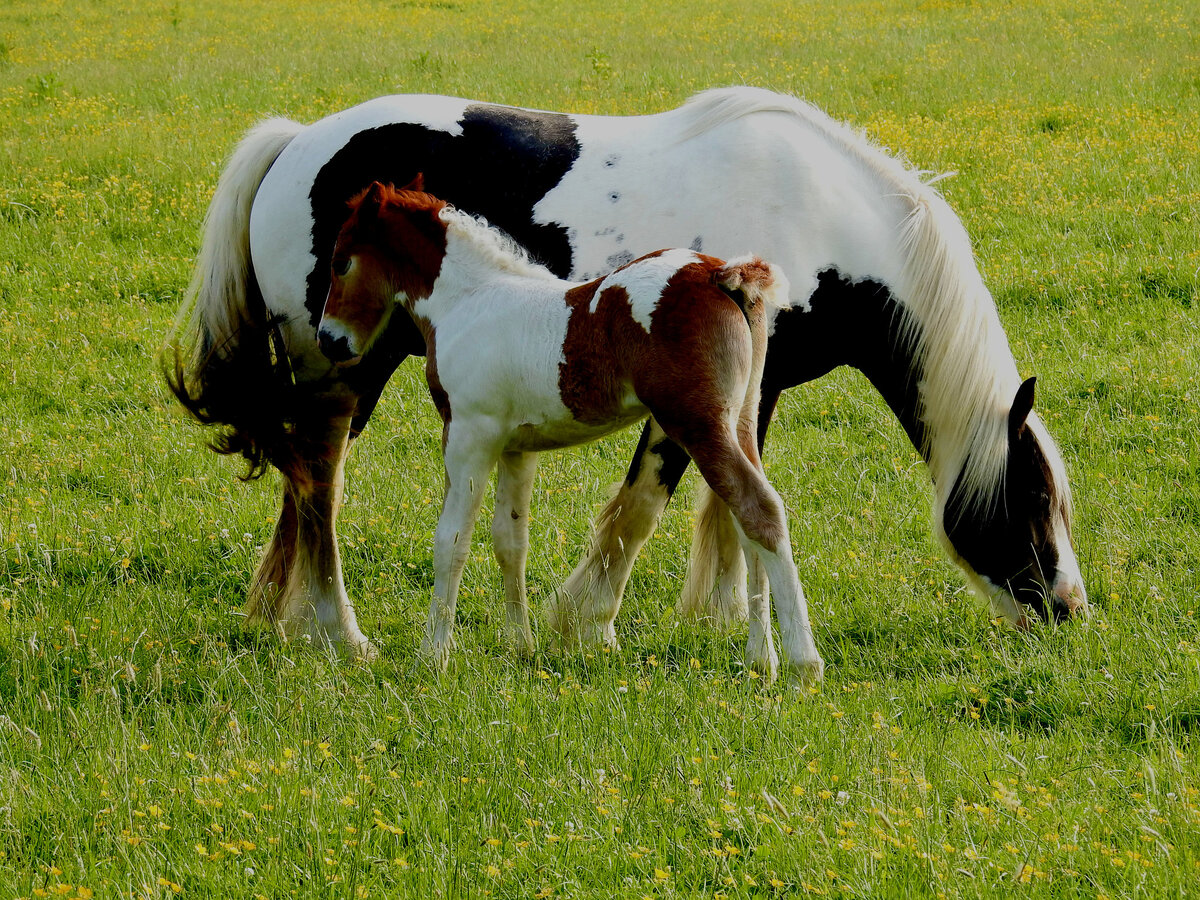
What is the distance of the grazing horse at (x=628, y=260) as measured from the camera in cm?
438

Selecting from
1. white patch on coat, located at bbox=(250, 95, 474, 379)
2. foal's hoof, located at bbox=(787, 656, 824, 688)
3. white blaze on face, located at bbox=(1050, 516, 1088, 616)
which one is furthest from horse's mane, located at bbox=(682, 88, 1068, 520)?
white patch on coat, located at bbox=(250, 95, 474, 379)

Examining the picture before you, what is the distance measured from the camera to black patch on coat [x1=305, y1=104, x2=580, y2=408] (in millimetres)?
4676

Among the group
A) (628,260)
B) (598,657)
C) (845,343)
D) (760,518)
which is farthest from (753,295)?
(598,657)

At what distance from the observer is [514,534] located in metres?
4.30

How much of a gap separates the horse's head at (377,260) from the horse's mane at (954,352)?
1762 millimetres

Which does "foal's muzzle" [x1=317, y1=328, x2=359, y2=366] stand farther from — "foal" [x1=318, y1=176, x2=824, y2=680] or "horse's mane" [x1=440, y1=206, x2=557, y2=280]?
"horse's mane" [x1=440, y1=206, x2=557, y2=280]

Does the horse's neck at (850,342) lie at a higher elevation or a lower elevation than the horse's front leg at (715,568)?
higher

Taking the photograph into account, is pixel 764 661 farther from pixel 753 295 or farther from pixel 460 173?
pixel 460 173

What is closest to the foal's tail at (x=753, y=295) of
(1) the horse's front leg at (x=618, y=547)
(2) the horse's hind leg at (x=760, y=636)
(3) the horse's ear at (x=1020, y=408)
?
(2) the horse's hind leg at (x=760, y=636)

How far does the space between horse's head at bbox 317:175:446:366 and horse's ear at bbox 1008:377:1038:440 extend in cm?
212

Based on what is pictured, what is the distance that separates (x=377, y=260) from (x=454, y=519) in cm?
99

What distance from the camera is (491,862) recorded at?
2.77m

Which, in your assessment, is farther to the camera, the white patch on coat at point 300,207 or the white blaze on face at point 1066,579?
the white patch on coat at point 300,207

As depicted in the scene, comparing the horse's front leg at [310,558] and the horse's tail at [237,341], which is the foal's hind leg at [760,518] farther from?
the horse's tail at [237,341]
